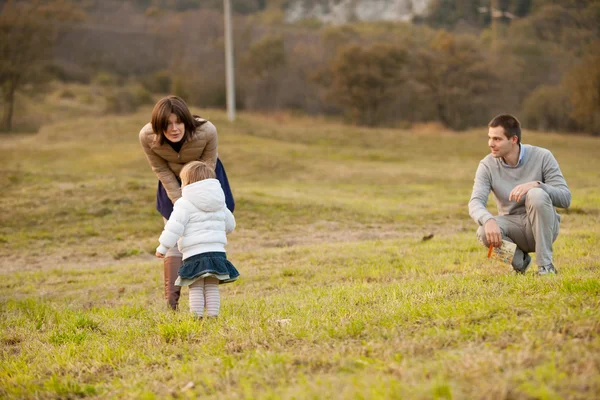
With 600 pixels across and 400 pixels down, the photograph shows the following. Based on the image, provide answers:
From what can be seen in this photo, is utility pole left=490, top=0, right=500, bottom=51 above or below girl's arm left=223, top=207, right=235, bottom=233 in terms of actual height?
above

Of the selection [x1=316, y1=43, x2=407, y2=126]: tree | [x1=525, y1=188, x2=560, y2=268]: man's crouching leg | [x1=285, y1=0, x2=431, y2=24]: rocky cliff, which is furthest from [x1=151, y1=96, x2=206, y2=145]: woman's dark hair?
[x1=285, y1=0, x2=431, y2=24]: rocky cliff

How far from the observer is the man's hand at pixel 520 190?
20.8ft

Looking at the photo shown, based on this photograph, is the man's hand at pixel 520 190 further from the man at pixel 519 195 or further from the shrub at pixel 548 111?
the shrub at pixel 548 111

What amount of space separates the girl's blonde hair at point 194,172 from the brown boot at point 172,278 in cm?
93

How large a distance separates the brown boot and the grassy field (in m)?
0.29

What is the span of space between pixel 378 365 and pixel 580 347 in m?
1.07

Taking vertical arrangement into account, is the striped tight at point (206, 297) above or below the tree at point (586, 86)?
below

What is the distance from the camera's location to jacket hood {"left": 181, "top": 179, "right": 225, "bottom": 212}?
5.79 m

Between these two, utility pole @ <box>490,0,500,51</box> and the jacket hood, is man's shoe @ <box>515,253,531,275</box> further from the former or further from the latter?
utility pole @ <box>490,0,500,51</box>

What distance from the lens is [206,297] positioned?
5977 mm

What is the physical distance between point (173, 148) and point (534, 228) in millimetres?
3481

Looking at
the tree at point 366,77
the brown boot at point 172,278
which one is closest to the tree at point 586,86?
the tree at point 366,77

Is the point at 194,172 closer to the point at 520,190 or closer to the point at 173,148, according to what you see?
the point at 173,148

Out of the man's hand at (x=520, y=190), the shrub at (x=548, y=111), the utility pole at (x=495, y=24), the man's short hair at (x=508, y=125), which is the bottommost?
the shrub at (x=548, y=111)
